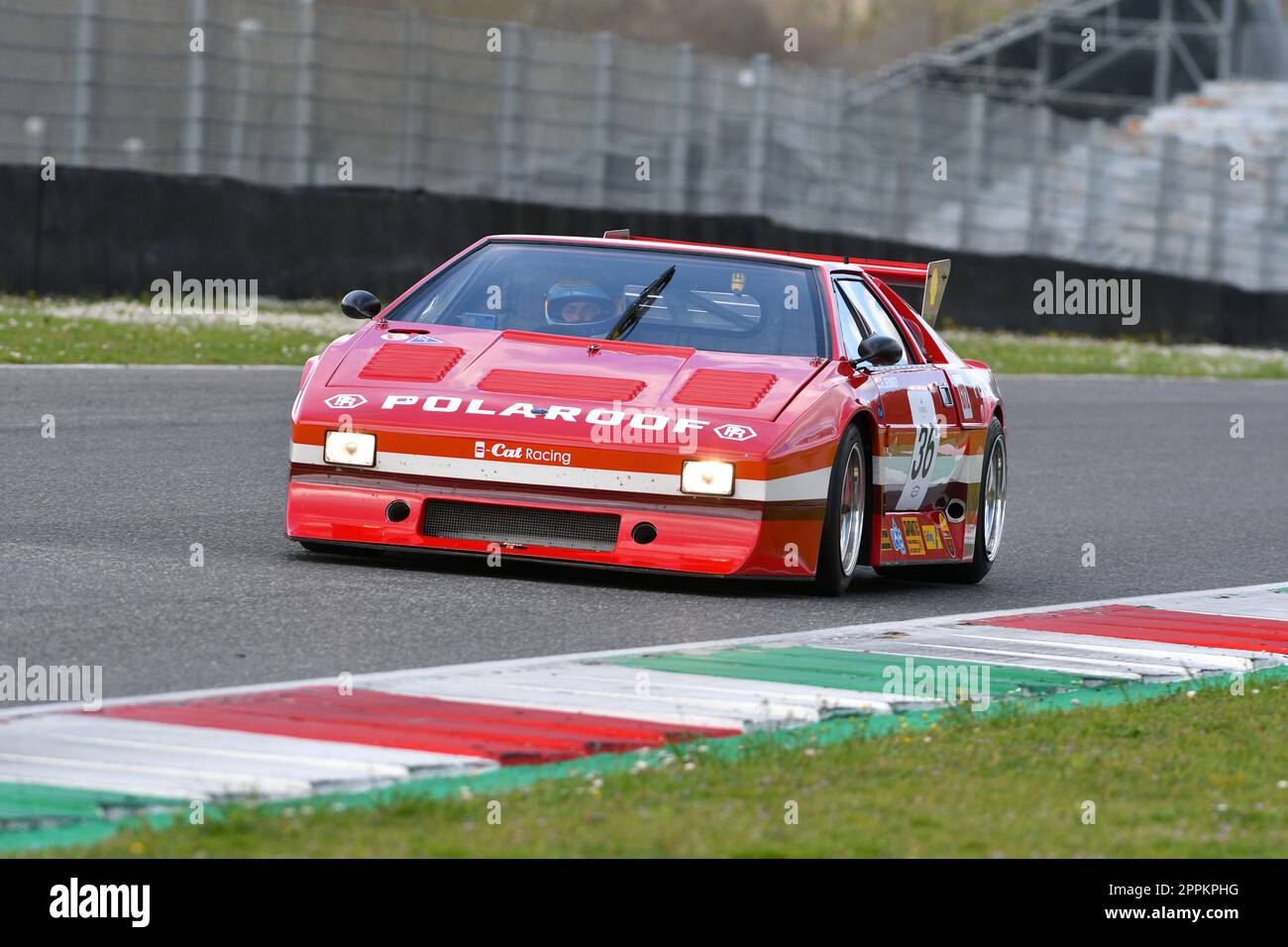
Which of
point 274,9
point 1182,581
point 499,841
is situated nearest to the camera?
point 499,841

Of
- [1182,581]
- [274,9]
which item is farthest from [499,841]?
[274,9]

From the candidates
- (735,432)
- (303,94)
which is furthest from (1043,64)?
(735,432)

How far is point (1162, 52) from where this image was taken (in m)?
63.4

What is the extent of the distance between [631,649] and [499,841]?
2642 millimetres

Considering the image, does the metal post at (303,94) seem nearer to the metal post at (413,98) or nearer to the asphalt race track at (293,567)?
the metal post at (413,98)

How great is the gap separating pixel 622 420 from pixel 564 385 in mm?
337

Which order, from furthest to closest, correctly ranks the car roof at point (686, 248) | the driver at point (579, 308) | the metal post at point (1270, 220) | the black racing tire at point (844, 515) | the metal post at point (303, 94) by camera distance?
the metal post at point (1270, 220) → the metal post at point (303, 94) → the car roof at point (686, 248) → the driver at point (579, 308) → the black racing tire at point (844, 515)

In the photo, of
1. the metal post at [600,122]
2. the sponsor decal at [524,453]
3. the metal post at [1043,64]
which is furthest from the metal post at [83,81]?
the metal post at [1043,64]

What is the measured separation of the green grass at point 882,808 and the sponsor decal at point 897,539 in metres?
3.18

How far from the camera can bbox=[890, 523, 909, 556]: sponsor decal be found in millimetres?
9508

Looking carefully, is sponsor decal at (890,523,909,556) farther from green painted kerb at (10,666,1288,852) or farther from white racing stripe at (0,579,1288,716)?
green painted kerb at (10,666,1288,852)

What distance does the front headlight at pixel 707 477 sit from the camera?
843 cm
